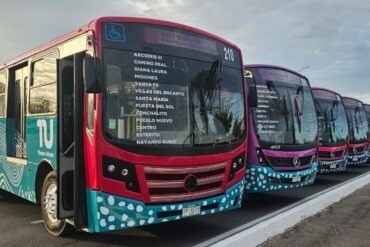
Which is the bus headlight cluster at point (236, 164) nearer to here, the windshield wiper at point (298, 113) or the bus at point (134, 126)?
the bus at point (134, 126)

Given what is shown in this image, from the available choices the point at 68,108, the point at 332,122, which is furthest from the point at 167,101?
the point at 332,122

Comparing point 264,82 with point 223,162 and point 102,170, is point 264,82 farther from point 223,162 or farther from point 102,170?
point 102,170

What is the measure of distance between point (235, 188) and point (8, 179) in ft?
13.7

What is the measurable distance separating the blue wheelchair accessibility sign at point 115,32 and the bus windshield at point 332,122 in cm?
930

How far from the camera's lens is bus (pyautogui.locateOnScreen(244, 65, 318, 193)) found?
940 cm

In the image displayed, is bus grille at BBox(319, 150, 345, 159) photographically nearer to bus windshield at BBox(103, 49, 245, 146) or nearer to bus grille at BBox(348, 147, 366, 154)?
bus grille at BBox(348, 147, 366, 154)

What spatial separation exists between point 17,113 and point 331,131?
9.31m

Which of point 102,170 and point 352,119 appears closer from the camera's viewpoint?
point 102,170

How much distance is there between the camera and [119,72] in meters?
6.20

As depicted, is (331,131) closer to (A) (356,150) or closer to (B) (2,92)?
(A) (356,150)

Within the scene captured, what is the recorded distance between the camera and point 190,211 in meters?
6.76

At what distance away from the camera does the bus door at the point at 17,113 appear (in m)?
8.33

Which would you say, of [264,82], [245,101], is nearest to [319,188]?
[264,82]

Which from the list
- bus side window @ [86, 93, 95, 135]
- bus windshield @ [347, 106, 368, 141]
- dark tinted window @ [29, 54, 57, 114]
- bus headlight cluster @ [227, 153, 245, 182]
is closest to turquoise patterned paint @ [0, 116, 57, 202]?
dark tinted window @ [29, 54, 57, 114]
